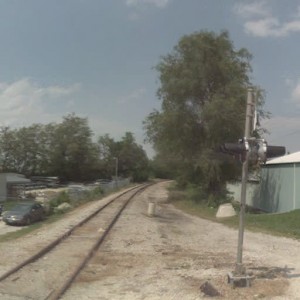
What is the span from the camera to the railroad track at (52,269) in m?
10.6

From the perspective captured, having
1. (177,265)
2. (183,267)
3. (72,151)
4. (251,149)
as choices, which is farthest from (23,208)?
(72,151)

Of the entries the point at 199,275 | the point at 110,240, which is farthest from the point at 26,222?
the point at 199,275

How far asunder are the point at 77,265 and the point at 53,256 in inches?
88.1

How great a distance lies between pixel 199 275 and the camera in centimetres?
1215

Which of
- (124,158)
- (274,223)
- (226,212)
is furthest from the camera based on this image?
(124,158)

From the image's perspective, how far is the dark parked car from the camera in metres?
36.4

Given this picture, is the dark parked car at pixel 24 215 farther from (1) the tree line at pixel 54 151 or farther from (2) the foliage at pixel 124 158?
(2) the foliage at pixel 124 158

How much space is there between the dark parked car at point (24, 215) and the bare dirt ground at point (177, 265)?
14.0 meters

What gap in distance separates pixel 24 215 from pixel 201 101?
17682 mm

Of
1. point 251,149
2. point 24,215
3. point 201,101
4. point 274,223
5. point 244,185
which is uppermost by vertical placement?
point 201,101

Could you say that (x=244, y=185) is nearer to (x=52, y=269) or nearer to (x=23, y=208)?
(x=52, y=269)

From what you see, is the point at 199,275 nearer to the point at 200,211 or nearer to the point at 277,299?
the point at 277,299

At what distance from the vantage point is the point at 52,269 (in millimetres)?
13555

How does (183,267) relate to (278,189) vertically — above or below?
below
